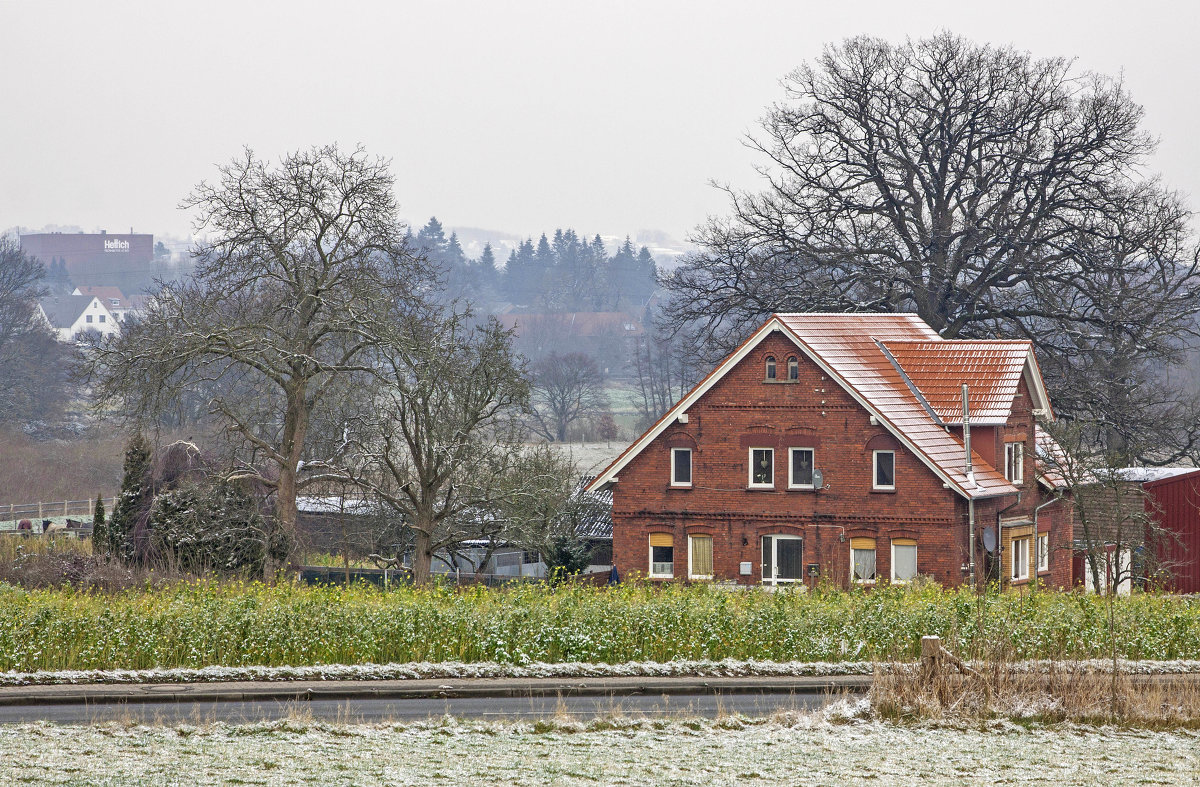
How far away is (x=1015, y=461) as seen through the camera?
40.2m

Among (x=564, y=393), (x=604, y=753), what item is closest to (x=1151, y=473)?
(x=604, y=753)

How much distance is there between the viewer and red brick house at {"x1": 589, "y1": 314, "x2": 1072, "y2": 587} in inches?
1484

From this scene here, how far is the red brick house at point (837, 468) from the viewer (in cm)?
3769

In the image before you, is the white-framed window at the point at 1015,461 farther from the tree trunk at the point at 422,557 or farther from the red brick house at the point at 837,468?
the tree trunk at the point at 422,557

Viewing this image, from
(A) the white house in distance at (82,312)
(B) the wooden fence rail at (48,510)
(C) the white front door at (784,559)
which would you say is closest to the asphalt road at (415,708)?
(C) the white front door at (784,559)

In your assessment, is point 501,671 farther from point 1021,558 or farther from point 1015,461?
point 1015,461

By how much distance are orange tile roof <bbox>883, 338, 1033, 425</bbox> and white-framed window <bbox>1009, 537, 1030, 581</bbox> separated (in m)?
3.82

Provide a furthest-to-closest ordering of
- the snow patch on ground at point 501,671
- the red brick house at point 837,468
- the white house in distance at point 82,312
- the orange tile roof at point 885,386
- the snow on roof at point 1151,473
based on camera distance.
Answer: the white house in distance at point 82,312 < the snow on roof at point 1151,473 < the red brick house at point 837,468 < the orange tile roof at point 885,386 < the snow patch on ground at point 501,671

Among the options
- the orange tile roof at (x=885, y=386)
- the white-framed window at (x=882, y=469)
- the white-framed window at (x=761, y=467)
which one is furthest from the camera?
the white-framed window at (x=761, y=467)

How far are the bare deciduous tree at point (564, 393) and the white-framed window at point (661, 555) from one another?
59495mm

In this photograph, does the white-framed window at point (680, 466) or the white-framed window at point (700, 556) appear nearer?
the white-framed window at point (700, 556)

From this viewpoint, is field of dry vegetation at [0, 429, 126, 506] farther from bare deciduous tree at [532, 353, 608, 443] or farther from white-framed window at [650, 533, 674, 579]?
white-framed window at [650, 533, 674, 579]

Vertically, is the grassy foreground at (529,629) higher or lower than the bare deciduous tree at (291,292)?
lower

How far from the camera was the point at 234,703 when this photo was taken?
60.2 feet
